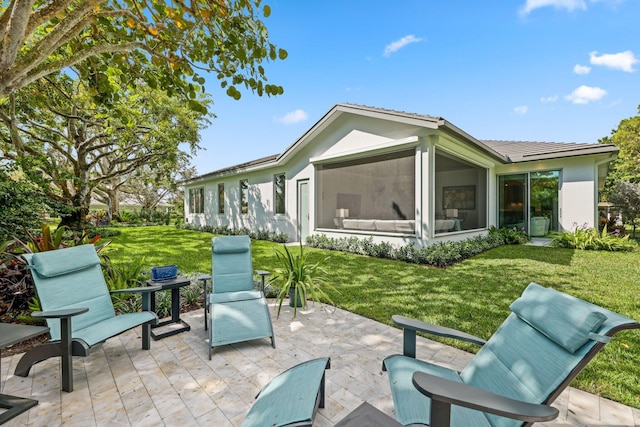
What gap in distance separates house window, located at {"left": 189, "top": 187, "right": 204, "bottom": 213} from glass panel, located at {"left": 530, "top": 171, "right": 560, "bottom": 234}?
702 inches

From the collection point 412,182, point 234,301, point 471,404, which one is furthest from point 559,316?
point 412,182

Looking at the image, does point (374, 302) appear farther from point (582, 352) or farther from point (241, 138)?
point (241, 138)

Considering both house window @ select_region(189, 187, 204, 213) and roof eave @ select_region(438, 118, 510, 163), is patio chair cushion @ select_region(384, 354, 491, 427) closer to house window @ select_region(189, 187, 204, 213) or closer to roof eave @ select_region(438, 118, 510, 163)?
roof eave @ select_region(438, 118, 510, 163)

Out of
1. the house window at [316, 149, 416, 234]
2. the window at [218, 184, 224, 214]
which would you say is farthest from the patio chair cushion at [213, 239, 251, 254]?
the window at [218, 184, 224, 214]

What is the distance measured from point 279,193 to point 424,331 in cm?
1123

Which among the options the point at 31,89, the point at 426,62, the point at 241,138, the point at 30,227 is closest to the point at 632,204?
the point at 426,62

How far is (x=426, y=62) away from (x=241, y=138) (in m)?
10.1

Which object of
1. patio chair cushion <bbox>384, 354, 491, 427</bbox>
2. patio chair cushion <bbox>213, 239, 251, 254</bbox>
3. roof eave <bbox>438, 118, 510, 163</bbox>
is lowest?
patio chair cushion <bbox>384, 354, 491, 427</bbox>

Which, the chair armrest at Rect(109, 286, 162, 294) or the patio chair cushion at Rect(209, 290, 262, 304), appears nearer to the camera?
the chair armrest at Rect(109, 286, 162, 294)

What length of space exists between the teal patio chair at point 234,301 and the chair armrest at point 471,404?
232cm

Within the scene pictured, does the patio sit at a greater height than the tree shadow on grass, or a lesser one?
lesser

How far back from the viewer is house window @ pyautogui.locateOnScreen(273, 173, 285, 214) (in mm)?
12742

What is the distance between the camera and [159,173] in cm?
1995

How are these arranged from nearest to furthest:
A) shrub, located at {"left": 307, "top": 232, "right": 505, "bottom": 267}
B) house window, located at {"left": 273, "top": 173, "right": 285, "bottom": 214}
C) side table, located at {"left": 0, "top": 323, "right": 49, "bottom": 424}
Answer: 1. side table, located at {"left": 0, "top": 323, "right": 49, "bottom": 424}
2. shrub, located at {"left": 307, "top": 232, "right": 505, "bottom": 267}
3. house window, located at {"left": 273, "top": 173, "right": 285, "bottom": 214}
